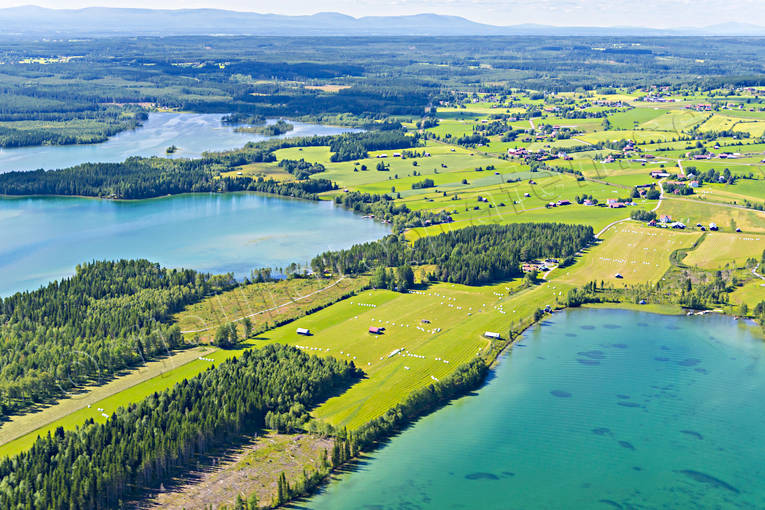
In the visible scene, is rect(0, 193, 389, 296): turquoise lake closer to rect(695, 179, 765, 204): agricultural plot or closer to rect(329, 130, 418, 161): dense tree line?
rect(329, 130, 418, 161): dense tree line

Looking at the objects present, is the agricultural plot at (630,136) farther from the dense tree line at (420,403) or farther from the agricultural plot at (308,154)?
the dense tree line at (420,403)

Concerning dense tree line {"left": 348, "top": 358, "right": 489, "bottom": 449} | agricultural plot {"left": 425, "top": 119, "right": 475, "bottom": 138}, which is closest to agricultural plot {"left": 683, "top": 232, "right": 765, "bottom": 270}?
dense tree line {"left": 348, "top": 358, "right": 489, "bottom": 449}

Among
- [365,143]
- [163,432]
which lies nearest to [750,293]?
[163,432]

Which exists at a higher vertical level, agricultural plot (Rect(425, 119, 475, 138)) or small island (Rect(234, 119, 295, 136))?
agricultural plot (Rect(425, 119, 475, 138))

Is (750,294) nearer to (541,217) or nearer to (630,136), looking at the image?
(541,217)

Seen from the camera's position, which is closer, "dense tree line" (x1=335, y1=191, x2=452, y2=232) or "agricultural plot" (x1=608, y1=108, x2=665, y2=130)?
"dense tree line" (x1=335, y1=191, x2=452, y2=232)

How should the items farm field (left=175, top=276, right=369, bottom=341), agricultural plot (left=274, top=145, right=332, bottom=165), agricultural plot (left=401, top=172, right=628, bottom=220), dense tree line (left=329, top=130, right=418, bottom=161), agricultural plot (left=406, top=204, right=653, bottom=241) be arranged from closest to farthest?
farm field (left=175, top=276, right=369, bottom=341) < agricultural plot (left=406, top=204, right=653, bottom=241) < agricultural plot (left=401, top=172, right=628, bottom=220) < agricultural plot (left=274, top=145, right=332, bottom=165) < dense tree line (left=329, top=130, right=418, bottom=161)

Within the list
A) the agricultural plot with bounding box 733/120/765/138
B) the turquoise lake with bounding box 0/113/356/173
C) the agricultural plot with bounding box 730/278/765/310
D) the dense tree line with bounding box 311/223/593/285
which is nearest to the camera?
the agricultural plot with bounding box 730/278/765/310
